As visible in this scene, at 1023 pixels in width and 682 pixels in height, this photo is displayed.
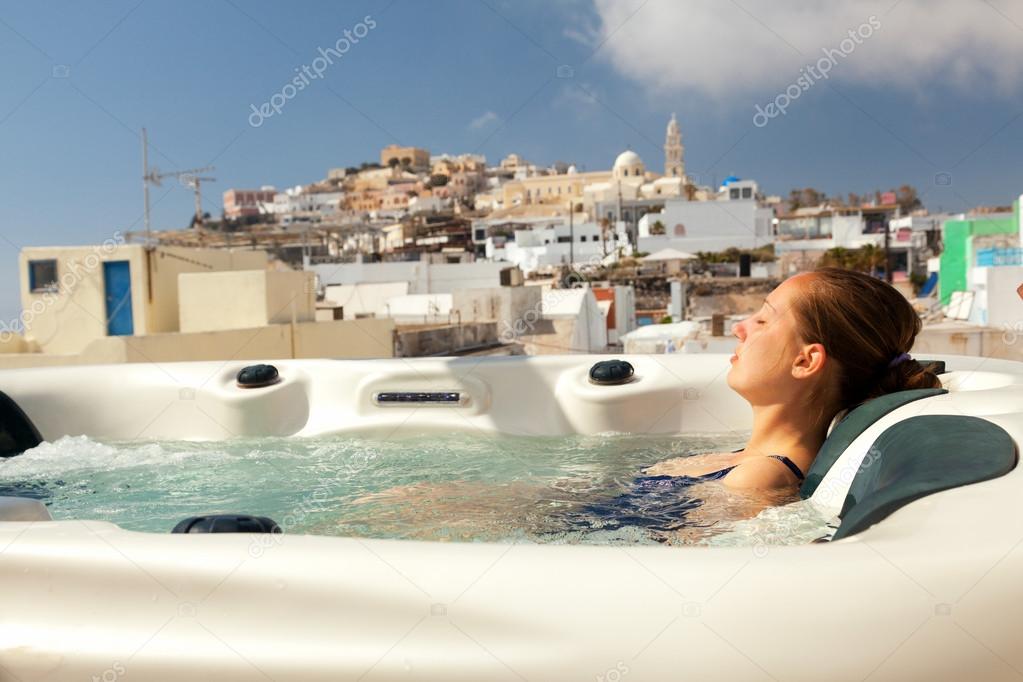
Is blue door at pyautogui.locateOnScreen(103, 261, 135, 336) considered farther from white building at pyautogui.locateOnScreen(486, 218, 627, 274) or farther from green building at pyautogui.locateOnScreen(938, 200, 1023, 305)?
white building at pyautogui.locateOnScreen(486, 218, 627, 274)

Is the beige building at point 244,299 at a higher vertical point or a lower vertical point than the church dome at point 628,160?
lower

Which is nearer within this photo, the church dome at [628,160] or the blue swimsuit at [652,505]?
Answer: the blue swimsuit at [652,505]

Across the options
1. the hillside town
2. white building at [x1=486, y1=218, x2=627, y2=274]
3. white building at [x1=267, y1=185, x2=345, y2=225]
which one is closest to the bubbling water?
the hillside town

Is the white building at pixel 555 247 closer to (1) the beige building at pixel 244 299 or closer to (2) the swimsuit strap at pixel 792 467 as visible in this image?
(1) the beige building at pixel 244 299

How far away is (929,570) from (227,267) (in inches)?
555

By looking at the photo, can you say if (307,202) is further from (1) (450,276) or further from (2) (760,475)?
(2) (760,475)

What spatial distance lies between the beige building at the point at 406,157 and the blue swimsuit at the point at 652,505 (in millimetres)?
111829

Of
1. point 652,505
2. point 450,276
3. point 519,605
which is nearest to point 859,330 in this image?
point 652,505

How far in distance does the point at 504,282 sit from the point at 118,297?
9793 mm

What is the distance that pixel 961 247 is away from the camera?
2567cm

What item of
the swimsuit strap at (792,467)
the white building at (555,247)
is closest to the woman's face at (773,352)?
the swimsuit strap at (792,467)

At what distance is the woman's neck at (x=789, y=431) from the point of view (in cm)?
200

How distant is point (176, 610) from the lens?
1.06 meters

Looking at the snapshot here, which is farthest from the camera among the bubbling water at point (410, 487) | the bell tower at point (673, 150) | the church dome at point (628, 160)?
the bell tower at point (673, 150)
